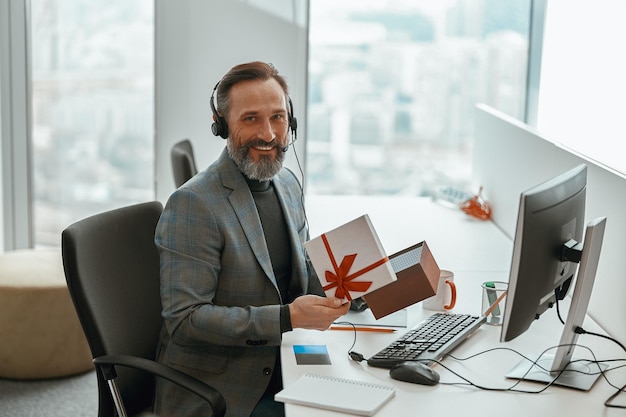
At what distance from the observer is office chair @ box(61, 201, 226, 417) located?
1.96m

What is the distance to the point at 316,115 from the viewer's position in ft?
15.9

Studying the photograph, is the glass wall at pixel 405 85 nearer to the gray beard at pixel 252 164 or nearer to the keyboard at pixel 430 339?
the gray beard at pixel 252 164

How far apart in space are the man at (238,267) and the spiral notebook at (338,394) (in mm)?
196

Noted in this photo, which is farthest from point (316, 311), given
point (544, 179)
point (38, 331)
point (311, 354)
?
point (38, 331)

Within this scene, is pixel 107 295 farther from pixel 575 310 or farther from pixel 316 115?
pixel 316 115

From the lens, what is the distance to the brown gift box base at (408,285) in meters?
2.00

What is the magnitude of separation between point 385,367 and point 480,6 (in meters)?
3.22

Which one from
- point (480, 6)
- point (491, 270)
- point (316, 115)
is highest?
point (480, 6)

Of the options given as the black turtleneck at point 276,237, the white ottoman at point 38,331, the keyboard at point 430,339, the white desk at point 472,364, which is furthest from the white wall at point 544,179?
the white ottoman at point 38,331

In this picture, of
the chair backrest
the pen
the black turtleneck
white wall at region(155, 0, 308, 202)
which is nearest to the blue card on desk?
the pen

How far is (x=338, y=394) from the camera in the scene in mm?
1754

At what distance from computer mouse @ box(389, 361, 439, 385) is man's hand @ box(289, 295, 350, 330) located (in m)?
0.19

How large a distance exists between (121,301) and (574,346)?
3.54 ft

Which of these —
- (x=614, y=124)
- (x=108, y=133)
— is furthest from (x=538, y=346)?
(x=108, y=133)
